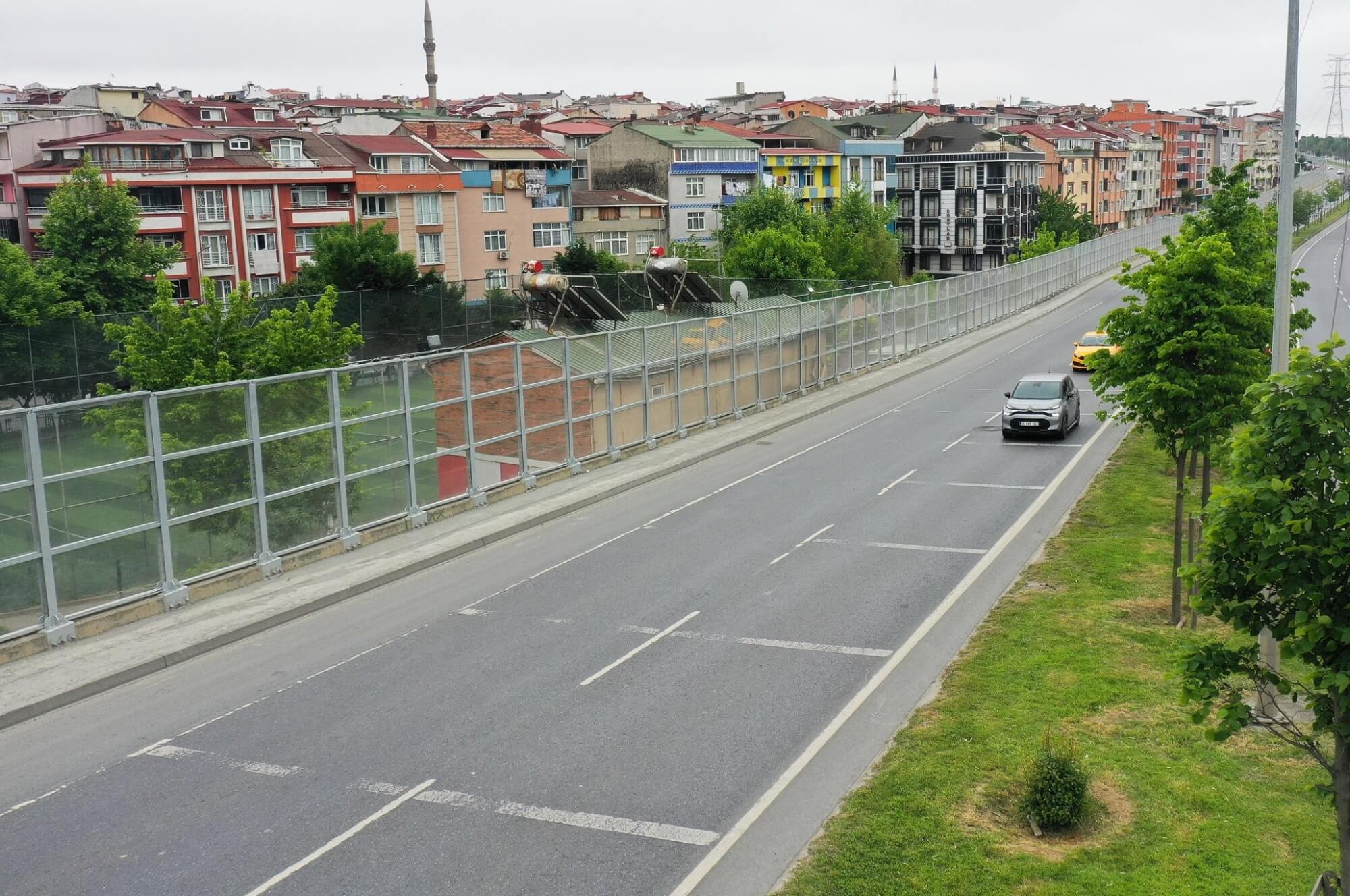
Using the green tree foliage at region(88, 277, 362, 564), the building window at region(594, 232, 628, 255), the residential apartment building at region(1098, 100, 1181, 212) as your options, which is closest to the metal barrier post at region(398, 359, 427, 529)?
the green tree foliage at region(88, 277, 362, 564)

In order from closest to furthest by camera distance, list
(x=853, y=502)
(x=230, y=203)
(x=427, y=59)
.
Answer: (x=853, y=502), (x=230, y=203), (x=427, y=59)

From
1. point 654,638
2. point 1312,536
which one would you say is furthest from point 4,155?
point 1312,536

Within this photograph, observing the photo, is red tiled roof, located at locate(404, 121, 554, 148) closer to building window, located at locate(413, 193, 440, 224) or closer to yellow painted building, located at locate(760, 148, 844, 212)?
building window, located at locate(413, 193, 440, 224)

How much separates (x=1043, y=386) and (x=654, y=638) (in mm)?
20142

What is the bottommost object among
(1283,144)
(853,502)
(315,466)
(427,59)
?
(853,502)

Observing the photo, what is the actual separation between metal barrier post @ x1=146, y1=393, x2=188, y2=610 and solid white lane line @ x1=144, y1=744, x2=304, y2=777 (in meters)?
4.92

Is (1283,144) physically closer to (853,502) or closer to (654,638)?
(654,638)

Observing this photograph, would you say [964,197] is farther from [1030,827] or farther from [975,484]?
[1030,827]

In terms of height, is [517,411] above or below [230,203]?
below

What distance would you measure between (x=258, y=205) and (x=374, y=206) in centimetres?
912

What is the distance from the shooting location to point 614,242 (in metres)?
99.6

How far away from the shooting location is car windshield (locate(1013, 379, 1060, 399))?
33.4 meters

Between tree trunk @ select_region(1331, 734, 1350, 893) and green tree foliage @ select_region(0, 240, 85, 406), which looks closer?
tree trunk @ select_region(1331, 734, 1350, 893)

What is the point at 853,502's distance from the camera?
25.0 metres
